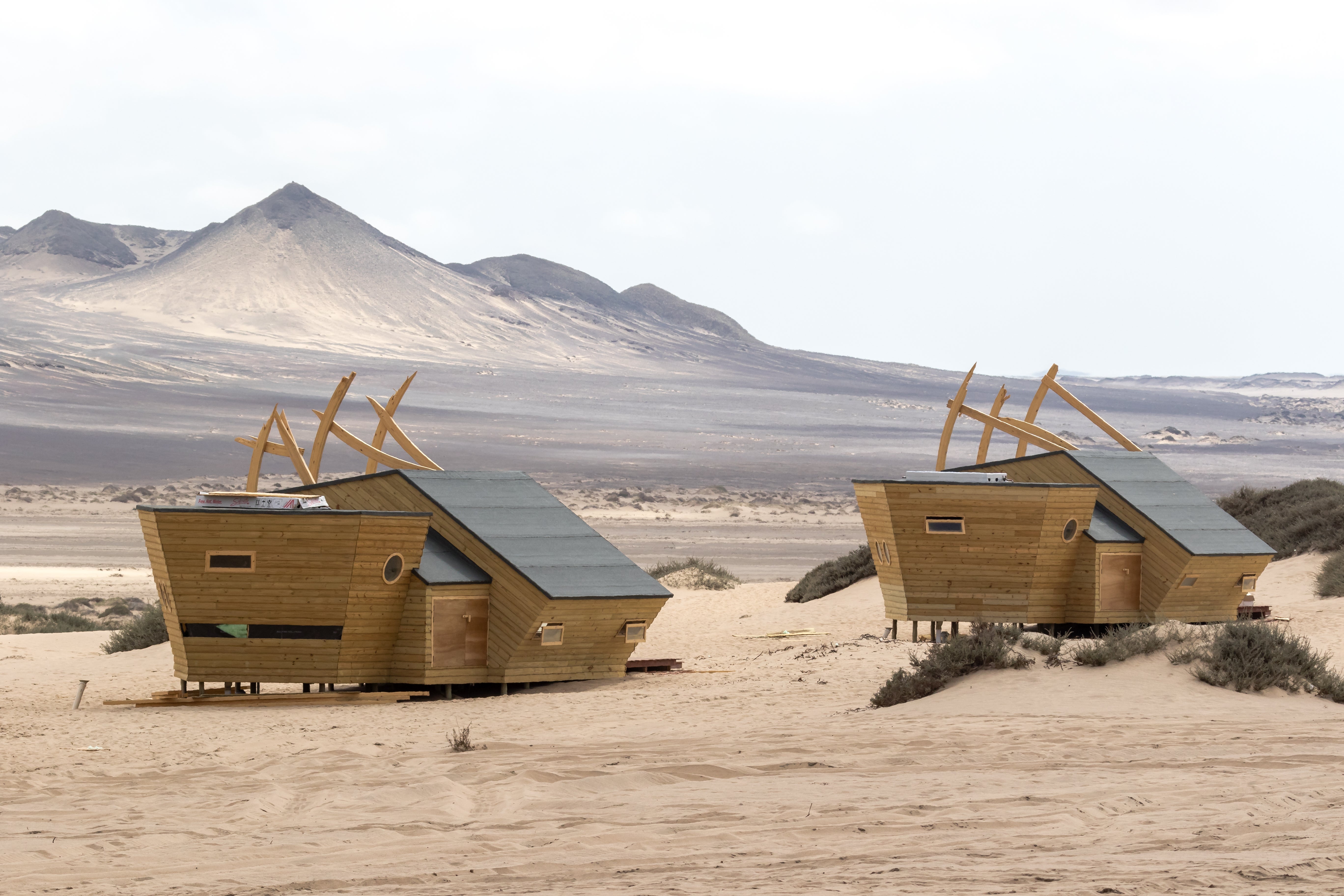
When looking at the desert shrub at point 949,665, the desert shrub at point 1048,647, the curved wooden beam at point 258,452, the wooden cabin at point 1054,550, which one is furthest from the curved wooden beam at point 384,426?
the desert shrub at point 1048,647

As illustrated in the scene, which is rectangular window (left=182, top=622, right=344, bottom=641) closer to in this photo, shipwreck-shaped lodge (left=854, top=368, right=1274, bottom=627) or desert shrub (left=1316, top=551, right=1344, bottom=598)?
shipwreck-shaped lodge (left=854, top=368, right=1274, bottom=627)

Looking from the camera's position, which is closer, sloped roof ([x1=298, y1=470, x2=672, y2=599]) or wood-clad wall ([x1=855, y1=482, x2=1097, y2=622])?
sloped roof ([x1=298, y1=470, x2=672, y2=599])

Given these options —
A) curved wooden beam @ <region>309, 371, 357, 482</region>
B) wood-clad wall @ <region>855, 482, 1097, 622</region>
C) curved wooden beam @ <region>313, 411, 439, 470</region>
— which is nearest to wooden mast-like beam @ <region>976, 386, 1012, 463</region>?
wood-clad wall @ <region>855, 482, 1097, 622</region>

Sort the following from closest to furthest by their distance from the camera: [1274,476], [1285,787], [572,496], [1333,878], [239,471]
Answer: [1333,878] → [1285,787] → [572,496] → [239,471] → [1274,476]

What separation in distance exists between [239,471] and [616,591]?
225 feet

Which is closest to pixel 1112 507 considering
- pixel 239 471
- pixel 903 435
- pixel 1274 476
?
pixel 239 471

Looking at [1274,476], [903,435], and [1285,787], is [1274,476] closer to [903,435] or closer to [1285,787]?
[903,435]

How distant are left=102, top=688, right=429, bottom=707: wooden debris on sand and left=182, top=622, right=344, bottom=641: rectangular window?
79 centimetres

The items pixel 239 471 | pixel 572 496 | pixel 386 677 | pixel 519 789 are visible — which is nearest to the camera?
pixel 519 789

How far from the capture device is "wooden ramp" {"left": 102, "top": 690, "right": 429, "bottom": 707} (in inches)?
670

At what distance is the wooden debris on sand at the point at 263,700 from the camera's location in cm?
1702

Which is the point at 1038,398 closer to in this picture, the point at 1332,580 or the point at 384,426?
the point at 1332,580

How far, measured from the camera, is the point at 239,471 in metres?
81.7

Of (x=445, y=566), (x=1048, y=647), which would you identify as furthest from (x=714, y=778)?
(x=445, y=566)
